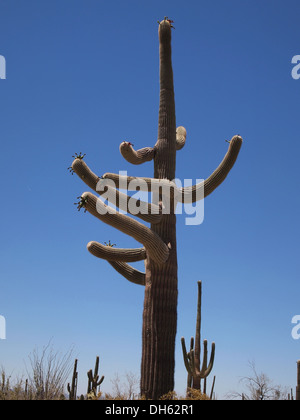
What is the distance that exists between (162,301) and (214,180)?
271 cm

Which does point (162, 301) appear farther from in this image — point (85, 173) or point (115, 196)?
point (85, 173)

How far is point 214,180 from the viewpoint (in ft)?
35.8

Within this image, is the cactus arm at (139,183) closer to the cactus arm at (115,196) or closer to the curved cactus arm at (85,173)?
the cactus arm at (115,196)

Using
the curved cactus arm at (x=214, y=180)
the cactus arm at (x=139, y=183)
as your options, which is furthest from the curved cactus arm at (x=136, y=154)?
the curved cactus arm at (x=214, y=180)

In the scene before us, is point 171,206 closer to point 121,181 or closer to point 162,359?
point 121,181

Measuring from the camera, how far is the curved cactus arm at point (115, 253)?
1080cm

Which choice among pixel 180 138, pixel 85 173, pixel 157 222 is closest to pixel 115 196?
pixel 85 173

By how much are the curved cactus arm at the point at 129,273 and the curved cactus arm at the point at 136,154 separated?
2.29 meters

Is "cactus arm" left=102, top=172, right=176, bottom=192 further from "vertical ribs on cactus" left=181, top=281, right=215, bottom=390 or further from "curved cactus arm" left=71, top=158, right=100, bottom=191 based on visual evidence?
"vertical ribs on cactus" left=181, top=281, right=215, bottom=390

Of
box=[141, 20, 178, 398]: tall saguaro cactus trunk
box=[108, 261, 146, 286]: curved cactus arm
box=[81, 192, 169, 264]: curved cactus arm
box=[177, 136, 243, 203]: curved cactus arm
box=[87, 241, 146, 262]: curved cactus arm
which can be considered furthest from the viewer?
box=[108, 261, 146, 286]: curved cactus arm

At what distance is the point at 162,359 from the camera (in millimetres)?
10117

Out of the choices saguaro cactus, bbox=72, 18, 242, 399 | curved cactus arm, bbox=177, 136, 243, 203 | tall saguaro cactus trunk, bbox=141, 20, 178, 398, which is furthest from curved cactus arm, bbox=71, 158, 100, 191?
curved cactus arm, bbox=177, 136, 243, 203

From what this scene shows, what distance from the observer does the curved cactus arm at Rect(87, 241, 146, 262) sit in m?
10.8
